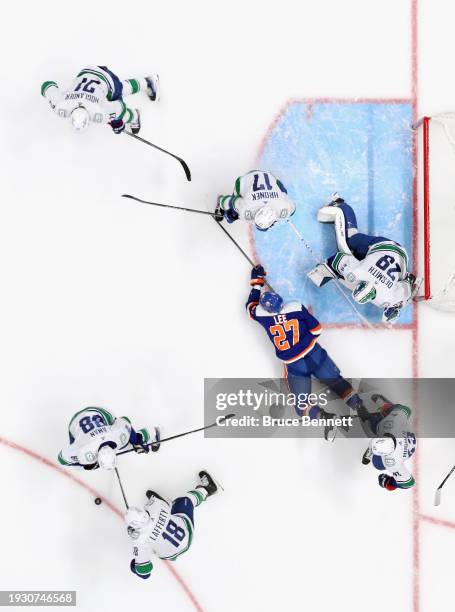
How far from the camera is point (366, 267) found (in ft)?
12.6

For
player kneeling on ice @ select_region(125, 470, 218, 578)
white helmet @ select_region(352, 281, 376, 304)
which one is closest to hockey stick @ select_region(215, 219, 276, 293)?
white helmet @ select_region(352, 281, 376, 304)

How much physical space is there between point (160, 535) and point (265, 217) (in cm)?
213

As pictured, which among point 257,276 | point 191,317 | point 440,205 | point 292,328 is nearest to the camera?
point 292,328

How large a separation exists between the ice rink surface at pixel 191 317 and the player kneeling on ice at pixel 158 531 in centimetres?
48

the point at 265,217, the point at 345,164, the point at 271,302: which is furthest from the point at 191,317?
the point at 345,164

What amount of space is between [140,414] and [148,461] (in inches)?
14.0

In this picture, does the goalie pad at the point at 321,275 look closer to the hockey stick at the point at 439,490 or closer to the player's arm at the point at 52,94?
the hockey stick at the point at 439,490

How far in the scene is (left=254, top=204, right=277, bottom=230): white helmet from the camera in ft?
12.3

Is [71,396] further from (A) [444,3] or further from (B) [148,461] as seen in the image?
(A) [444,3]

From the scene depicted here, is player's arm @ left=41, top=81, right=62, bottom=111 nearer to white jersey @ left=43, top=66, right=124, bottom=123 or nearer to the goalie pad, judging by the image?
white jersey @ left=43, top=66, right=124, bottom=123

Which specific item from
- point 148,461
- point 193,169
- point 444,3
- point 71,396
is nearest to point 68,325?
point 71,396

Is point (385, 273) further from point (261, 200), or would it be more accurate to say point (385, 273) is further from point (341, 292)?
point (261, 200)

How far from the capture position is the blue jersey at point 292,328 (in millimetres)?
4066

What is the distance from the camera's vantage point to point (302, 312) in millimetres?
4074
